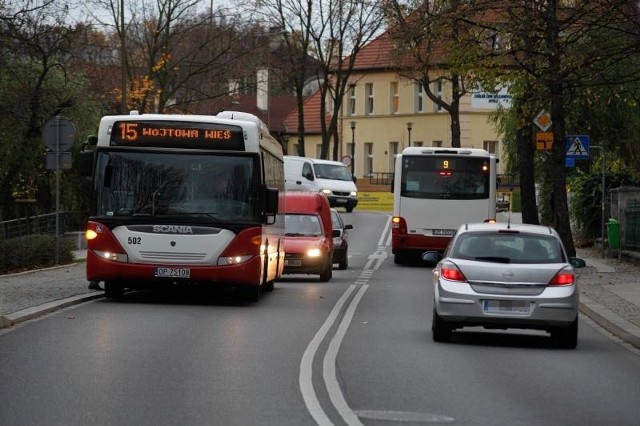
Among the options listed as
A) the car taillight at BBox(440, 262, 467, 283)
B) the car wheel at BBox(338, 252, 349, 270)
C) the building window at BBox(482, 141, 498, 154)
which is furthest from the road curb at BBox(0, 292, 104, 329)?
the building window at BBox(482, 141, 498, 154)

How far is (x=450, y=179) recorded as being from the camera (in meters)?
39.4

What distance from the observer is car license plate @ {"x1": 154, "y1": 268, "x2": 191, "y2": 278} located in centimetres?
2197

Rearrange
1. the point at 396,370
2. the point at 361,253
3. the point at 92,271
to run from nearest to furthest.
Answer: the point at 396,370
the point at 92,271
the point at 361,253

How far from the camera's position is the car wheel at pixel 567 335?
16969mm

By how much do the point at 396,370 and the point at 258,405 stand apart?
3.08 meters

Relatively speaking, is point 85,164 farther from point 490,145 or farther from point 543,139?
point 490,145

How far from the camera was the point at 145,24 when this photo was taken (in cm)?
6281

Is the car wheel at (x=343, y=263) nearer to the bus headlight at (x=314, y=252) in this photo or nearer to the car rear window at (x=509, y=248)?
the bus headlight at (x=314, y=252)

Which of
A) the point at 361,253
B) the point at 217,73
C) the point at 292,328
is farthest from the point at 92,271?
the point at 217,73

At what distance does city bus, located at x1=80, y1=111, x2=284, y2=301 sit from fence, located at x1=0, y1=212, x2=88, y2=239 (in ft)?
67.8

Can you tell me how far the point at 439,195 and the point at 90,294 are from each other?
56.0 ft

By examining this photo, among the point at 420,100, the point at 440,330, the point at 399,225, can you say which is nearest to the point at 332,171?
the point at 420,100

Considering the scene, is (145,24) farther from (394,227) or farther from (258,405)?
(258,405)

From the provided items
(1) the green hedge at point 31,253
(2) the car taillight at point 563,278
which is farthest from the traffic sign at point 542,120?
(2) the car taillight at point 563,278
